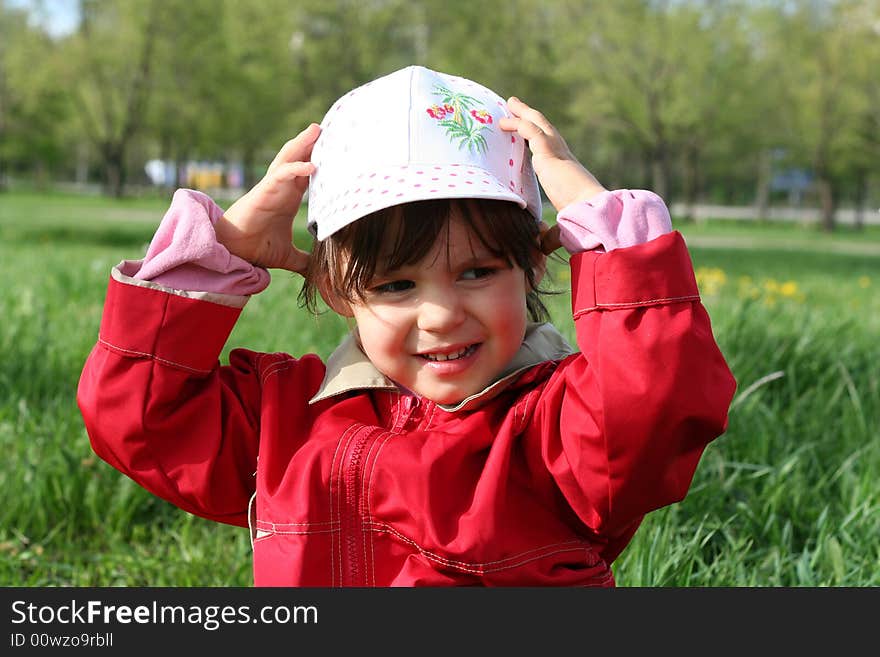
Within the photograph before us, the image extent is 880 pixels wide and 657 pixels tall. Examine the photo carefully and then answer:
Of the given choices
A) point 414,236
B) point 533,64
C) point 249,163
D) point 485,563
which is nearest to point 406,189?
point 414,236

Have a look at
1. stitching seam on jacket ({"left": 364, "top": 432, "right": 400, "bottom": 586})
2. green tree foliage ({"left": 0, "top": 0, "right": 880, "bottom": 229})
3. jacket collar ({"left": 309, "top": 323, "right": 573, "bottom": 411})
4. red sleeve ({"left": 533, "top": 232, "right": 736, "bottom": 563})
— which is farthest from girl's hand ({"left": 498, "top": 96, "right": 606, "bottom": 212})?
green tree foliage ({"left": 0, "top": 0, "right": 880, "bottom": 229})

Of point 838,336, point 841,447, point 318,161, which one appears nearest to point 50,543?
point 318,161

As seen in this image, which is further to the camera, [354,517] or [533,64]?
[533,64]

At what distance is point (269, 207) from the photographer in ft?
5.57

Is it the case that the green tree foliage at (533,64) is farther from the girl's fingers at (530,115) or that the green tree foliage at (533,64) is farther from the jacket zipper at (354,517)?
the jacket zipper at (354,517)

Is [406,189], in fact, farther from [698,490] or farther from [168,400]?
[698,490]

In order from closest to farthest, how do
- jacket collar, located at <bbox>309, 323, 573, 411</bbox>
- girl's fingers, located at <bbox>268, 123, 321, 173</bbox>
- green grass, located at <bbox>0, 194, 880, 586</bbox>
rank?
1. jacket collar, located at <bbox>309, 323, 573, 411</bbox>
2. girl's fingers, located at <bbox>268, 123, 321, 173</bbox>
3. green grass, located at <bbox>0, 194, 880, 586</bbox>

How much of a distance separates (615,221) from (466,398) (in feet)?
1.16

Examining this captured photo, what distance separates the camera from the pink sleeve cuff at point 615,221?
1.45 m

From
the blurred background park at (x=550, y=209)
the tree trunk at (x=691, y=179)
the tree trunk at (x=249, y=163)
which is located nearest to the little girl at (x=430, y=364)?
the blurred background park at (x=550, y=209)

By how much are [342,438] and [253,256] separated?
1.16ft

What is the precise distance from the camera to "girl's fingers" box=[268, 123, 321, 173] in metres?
1.70

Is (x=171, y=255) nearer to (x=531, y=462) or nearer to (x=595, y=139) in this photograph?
(x=531, y=462)

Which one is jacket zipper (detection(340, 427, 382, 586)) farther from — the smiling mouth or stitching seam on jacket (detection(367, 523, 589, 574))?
the smiling mouth
